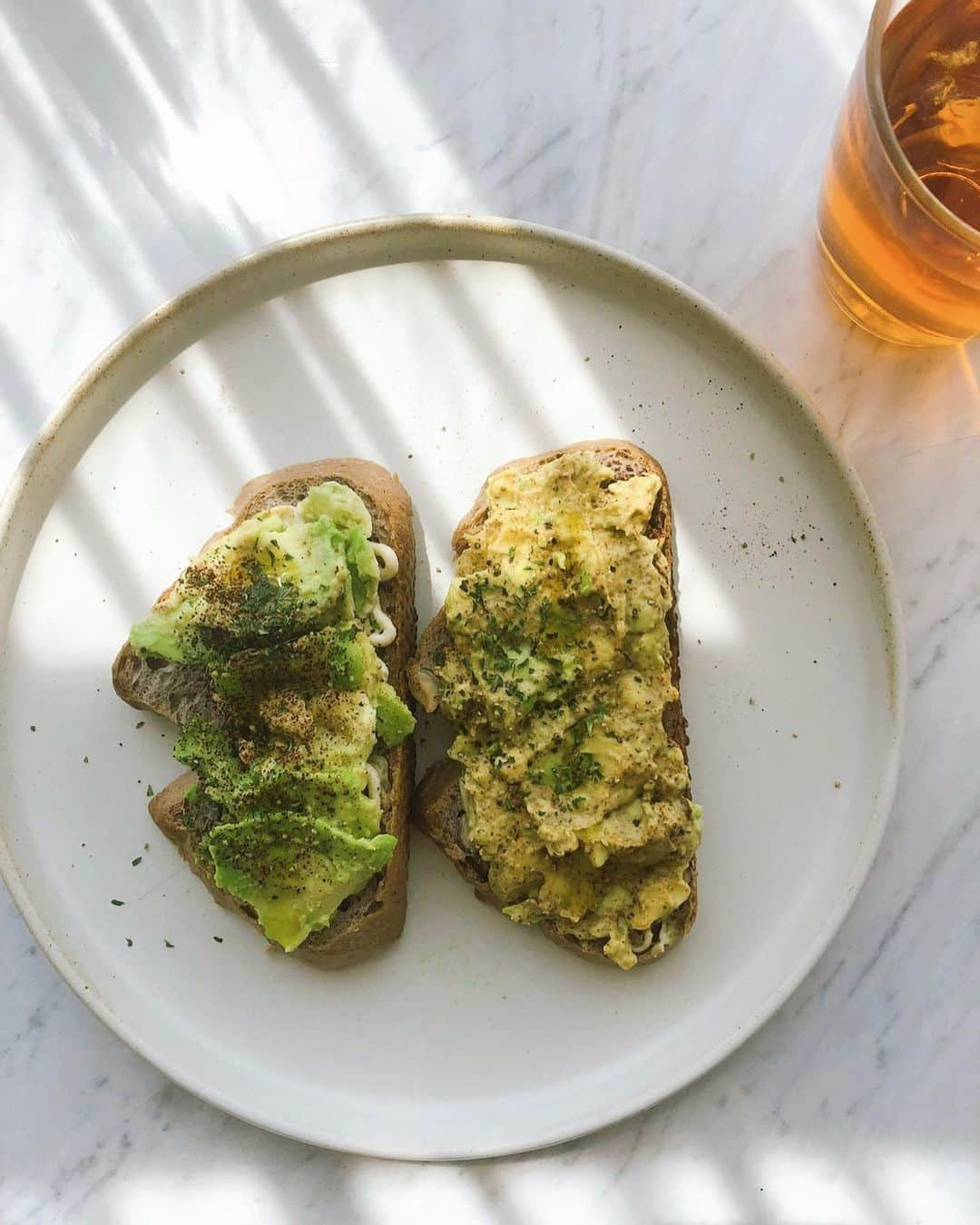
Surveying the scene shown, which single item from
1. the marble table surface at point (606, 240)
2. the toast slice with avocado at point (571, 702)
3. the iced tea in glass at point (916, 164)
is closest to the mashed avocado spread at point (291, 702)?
the toast slice with avocado at point (571, 702)

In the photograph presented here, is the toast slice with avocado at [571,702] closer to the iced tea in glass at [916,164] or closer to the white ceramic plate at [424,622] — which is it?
the white ceramic plate at [424,622]

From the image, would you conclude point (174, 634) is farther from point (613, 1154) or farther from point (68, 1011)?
point (613, 1154)

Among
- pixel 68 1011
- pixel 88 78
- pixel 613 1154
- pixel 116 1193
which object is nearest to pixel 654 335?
pixel 88 78

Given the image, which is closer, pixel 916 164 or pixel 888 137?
pixel 888 137

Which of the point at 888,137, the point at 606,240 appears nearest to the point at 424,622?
the point at 606,240

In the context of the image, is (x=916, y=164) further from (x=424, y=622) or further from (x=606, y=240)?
(x=424, y=622)

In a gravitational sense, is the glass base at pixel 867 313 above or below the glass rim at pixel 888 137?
below
